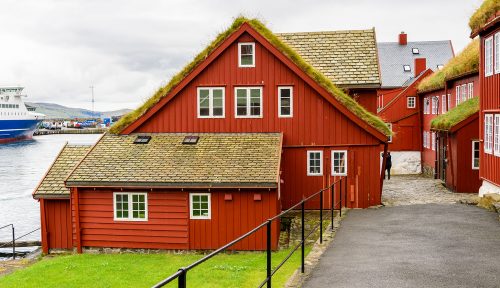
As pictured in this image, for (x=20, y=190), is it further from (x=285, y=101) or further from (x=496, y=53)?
(x=496, y=53)

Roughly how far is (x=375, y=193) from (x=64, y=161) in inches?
532

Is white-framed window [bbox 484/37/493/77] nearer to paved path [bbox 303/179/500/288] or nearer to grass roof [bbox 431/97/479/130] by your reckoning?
grass roof [bbox 431/97/479/130]

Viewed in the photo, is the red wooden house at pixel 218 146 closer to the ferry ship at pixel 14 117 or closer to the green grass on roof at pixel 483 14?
the green grass on roof at pixel 483 14

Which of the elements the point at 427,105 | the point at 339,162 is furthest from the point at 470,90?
the point at 339,162

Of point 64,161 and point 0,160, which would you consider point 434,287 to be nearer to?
point 64,161

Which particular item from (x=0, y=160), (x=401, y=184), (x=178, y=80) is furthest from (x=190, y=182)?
(x=0, y=160)

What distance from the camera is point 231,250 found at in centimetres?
1866

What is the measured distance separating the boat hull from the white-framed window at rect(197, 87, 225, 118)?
126538mm

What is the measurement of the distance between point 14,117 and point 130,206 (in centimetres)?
13476

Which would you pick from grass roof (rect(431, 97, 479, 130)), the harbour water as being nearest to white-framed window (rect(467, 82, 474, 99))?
grass roof (rect(431, 97, 479, 130))

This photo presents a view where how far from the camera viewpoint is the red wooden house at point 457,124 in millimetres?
25688

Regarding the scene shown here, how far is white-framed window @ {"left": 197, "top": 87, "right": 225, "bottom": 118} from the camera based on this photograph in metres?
22.0

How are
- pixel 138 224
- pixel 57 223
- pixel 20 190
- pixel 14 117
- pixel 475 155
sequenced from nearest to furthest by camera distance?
pixel 138 224 < pixel 57 223 < pixel 475 155 < pixel 20 190 < pixel 14 117

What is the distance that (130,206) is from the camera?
1928 cm
